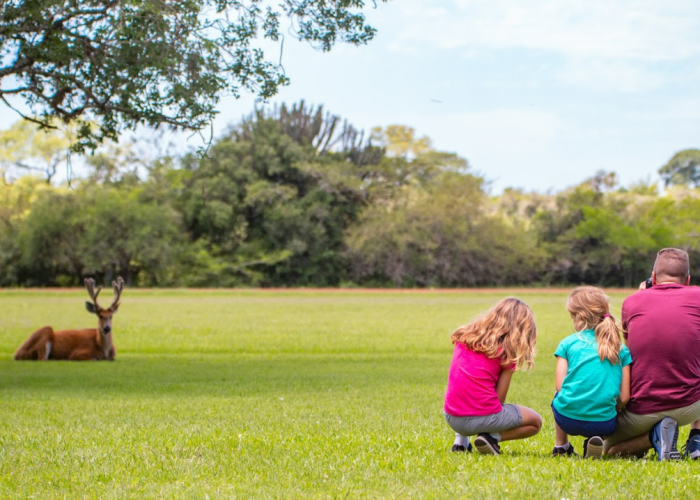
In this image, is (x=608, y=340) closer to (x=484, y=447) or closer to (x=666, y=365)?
(x=666, y=365)

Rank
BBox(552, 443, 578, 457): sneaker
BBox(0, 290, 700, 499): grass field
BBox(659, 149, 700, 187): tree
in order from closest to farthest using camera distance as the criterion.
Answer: BBox(0, 290, 700, 499): grass field → BBox(552, 443, 578, 457): sneaker → BBox(659, 149, 700, 187): tree

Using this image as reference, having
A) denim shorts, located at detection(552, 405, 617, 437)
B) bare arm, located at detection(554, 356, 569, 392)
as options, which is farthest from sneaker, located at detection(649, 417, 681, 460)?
bare arm, located at detection(554, 356, 569, 392)

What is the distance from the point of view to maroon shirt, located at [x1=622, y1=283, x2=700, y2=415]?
252 inches

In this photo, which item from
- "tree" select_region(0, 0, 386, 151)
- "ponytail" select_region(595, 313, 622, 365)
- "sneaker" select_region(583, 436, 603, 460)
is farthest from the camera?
"tree" select_region(0, 0, 386, 151)

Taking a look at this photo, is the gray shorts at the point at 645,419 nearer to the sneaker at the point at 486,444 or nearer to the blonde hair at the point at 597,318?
the blonde hair at the point at 597,318

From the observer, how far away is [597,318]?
6543 millimetres

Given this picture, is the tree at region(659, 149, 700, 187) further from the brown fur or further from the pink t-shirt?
the pink t-shirt

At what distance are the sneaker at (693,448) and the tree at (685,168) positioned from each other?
12945 cm

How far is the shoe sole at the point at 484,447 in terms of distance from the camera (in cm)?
654

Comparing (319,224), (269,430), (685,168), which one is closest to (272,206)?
(319,224)

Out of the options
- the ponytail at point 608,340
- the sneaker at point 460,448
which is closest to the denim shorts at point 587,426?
the ponytail at point 608,340

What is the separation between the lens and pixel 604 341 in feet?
20.8

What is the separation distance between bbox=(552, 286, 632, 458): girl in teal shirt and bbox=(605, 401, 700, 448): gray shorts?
0.39 ft

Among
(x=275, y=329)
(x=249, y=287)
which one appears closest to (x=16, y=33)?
(x=275, y=329)
